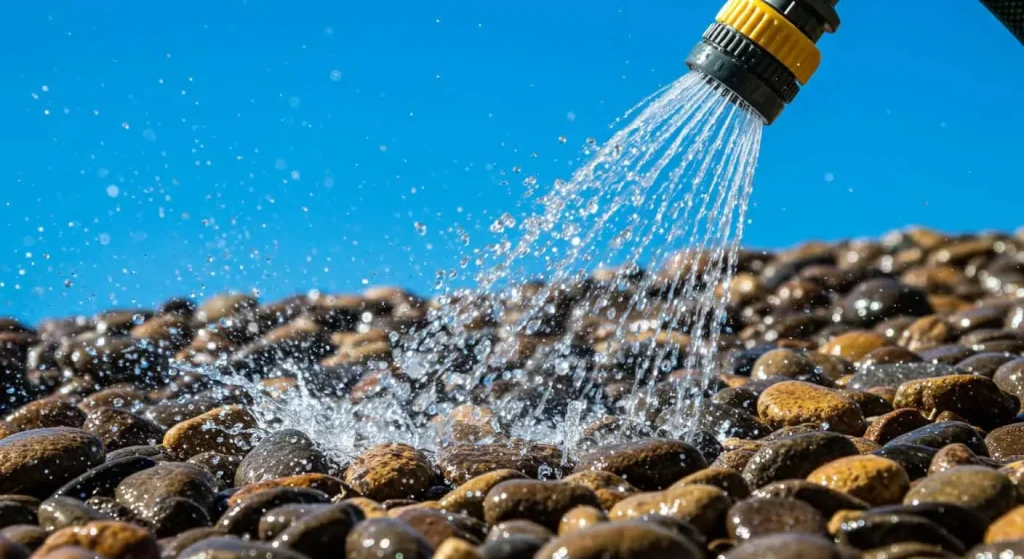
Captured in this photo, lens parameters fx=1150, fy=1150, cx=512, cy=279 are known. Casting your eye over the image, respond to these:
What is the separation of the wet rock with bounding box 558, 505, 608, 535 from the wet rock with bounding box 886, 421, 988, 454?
1202 mm

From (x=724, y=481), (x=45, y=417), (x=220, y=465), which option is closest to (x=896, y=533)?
(x=724, y=481)

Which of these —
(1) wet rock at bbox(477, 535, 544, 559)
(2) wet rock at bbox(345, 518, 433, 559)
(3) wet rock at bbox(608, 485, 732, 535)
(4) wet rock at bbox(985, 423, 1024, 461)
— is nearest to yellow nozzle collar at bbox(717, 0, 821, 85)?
(3) wet rock at bbox(608, 485, 732, 535)

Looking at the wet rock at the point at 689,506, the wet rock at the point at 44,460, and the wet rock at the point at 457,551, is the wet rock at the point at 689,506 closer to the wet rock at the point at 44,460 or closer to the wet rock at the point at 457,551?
the wet rock at the point at 457,551

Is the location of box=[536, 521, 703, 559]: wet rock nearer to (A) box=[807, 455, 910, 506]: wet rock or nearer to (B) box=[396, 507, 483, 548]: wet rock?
(B) box=[396, 507, 483, 548]: wet rock

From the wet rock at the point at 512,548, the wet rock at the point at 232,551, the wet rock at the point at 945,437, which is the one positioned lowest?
the wet rock at the point at 232,551

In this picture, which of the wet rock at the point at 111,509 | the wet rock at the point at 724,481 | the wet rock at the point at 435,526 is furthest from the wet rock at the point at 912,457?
the wet rock at the point at 111,509

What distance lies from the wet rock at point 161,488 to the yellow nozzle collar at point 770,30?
6.88 feet

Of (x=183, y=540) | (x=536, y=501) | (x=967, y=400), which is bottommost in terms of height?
(x=183, y=540)

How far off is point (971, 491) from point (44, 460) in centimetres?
276

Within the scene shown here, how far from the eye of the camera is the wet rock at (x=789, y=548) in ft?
7.64

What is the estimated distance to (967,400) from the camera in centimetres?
436

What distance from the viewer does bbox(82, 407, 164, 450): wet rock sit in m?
4.47

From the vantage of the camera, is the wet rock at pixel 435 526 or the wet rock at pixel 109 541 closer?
the wet rock at pixel 109 541

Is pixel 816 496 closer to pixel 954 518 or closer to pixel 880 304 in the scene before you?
pixel 954 518
